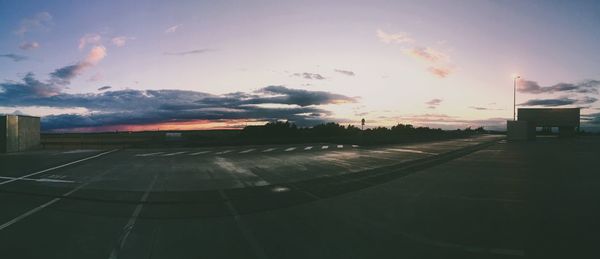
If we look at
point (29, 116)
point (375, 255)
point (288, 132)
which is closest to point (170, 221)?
point (375, 255)

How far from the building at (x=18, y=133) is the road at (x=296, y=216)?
16745mm

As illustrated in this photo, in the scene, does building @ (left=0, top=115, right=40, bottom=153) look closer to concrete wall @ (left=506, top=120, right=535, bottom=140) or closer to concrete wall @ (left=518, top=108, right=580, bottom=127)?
concrete wall @ (left=506, top=120, right=535, bottom=140)

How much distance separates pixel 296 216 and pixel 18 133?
32126 mm

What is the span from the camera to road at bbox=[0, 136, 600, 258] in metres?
5.46

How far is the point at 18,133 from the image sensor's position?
27391 millimetres

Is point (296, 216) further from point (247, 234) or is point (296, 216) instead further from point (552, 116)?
point (552, 116)

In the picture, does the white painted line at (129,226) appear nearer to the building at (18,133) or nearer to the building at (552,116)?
the building at (18,133)

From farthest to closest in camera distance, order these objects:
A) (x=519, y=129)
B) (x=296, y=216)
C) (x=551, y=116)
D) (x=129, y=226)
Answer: (x=551, y=116)
(x=519, y=129)
(x=296, y=216)
(x=129, y=226)

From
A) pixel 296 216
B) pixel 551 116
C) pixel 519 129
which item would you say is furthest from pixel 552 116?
pixel 296 216

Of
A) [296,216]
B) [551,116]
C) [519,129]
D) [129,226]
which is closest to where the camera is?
[129,226]

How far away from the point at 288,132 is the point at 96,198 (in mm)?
59947

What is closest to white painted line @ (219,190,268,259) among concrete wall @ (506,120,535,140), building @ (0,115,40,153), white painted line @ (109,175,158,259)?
white painted line @ (109,175,158,259)

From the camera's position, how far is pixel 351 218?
7.26m

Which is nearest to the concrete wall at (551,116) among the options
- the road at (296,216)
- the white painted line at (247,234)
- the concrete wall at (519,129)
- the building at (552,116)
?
the building at (552,116)
